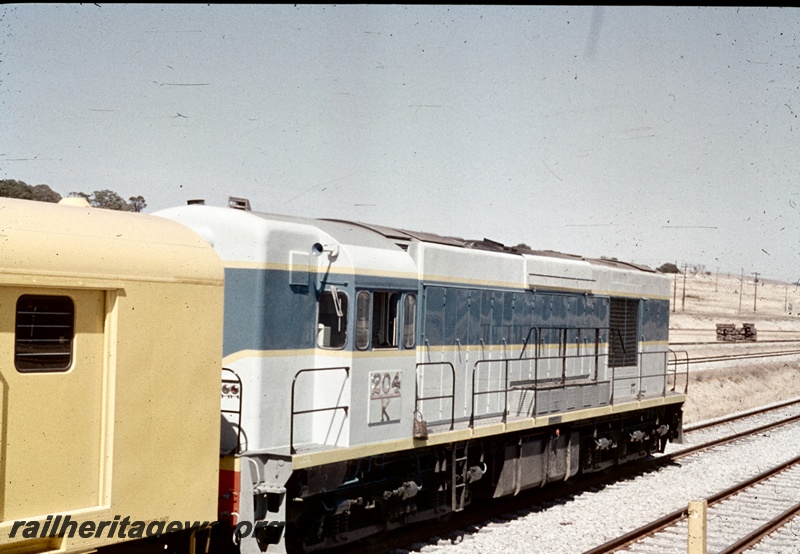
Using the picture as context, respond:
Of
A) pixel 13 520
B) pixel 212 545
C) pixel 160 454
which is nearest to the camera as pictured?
pixel 13 520

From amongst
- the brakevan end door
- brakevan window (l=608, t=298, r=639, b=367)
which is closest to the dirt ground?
brakevan window (l=608, t=298, r=639, b=367)

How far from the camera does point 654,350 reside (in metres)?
17.6

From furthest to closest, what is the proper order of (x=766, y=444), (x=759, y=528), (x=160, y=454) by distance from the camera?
(x=766, y=444), (x=759, y=528), (x=160, y=454)

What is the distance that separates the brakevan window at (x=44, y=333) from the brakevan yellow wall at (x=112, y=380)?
55 mm

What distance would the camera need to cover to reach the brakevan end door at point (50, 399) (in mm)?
5156

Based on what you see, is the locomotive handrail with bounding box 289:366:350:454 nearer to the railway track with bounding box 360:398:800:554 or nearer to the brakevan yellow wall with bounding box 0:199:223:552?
the brakevan yellow wall with bounding box 0:199:223:552

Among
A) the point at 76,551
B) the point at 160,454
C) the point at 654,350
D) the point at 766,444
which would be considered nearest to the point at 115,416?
the point at 160,454

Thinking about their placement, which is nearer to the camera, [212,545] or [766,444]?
[212,545]

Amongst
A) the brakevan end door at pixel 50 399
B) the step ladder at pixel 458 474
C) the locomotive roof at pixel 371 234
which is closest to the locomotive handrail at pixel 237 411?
the locomotive roof at pixel 371 234

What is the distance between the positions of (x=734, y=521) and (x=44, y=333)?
10420mm

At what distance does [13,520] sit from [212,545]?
9.77 ft

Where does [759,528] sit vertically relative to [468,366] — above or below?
below

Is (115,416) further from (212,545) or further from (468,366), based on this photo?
(468,366)

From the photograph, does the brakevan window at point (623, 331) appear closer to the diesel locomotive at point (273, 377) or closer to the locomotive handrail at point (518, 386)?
the diesel locomotive at point (273, 377)
